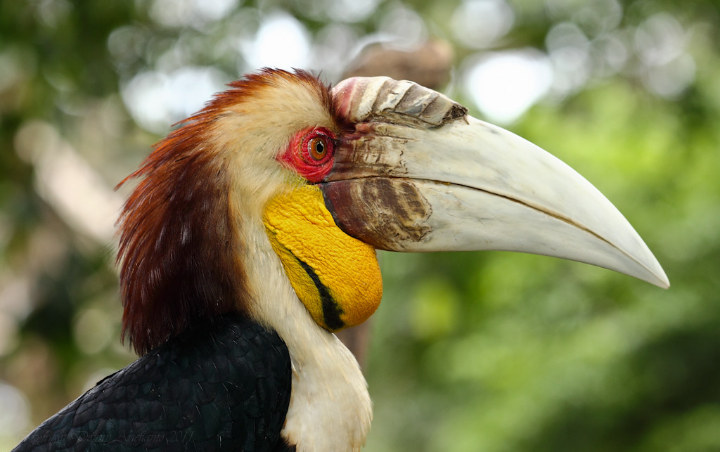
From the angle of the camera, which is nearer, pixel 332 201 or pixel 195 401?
pixel 195 401

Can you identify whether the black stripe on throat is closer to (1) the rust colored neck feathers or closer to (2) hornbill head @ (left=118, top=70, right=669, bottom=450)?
(2) hornbill head @ (left=118, top=70, right=669, bottom=450)

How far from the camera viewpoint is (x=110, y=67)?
467cm

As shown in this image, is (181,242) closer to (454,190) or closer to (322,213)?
(322,213)

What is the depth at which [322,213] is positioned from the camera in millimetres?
1981

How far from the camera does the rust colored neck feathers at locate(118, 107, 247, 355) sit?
188 cm

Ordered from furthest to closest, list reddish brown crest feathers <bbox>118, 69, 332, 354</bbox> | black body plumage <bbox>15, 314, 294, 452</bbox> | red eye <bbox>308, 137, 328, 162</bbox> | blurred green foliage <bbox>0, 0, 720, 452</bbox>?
blurred green foliage <bbox>0, 0, 720, 452</bbox>, red eye <bbox>308, 137, 328, 162</bbox>, reddish brown crest feathers <bbox>118, 69, 332, 354</bbox>, black body plumage <bbox>15, 314, 294, 452</bbox>

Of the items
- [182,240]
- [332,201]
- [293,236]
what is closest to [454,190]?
[332,201]

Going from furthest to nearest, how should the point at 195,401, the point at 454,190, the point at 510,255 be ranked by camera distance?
1. the point at 510,255
2. the point at 454,190
3. the point at 195,401

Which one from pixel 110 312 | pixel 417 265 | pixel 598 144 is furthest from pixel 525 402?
pixel 110 312

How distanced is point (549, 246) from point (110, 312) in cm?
539

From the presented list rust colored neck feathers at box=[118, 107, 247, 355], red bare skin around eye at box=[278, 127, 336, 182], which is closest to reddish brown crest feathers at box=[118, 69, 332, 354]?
rust colored neck feathers at box=[118, 107, 247, 355]

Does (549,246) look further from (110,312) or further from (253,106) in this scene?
(110,312)

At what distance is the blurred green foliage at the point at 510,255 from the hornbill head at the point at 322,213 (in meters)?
2.94

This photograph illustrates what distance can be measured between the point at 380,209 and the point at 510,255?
6028 millimetres
